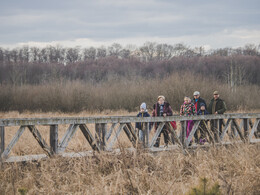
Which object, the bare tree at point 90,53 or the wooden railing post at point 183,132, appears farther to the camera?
the bare tree at point 90,53

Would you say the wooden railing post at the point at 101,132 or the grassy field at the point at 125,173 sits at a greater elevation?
the wooden railing post at the point at 101,132

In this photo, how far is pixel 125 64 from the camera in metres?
71.6

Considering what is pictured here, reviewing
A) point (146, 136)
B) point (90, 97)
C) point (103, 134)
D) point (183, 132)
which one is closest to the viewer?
point (103, 134)

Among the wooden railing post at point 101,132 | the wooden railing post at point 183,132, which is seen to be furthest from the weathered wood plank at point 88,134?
the wooden railing post at point 183,132

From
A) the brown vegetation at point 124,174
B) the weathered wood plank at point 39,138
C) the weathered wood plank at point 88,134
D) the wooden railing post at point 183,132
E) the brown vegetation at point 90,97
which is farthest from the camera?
the brown vegetation at point 90,97

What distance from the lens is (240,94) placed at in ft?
102

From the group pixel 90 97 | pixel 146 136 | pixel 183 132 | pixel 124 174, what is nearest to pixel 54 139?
pixel 124 174

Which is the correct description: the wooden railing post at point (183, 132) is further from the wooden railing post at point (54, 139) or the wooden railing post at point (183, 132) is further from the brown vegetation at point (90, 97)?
the brown vegetation at point (90, 97)

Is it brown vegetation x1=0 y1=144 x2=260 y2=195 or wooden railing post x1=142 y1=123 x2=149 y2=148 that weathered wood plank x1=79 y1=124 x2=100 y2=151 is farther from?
wooden railing post x1=142 y1=123 x2=149 y2=148

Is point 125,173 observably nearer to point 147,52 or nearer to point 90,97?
point 90,97

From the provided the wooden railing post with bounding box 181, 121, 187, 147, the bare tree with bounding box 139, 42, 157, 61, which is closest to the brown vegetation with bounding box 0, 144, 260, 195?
the wooden railing post with bounding box 181, 121, 187, 147

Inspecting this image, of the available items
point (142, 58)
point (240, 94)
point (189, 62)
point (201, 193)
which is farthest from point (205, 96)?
point (142, 58)

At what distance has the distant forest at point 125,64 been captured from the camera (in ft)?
190

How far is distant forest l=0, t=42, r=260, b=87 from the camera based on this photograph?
57841mm
